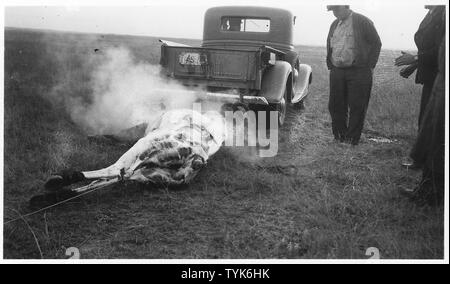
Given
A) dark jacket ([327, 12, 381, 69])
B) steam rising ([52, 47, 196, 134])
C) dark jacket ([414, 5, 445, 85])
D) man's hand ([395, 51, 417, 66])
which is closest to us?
dark jacket ([414, 5, 445, 85])

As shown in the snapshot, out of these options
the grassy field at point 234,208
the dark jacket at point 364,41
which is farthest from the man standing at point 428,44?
the dark jacket at point 364,41

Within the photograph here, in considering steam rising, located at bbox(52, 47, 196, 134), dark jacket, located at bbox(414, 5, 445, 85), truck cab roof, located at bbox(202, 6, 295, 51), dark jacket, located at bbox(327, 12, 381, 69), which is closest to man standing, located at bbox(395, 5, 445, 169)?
dark jacket, located at bbox(414, 5, 445, 85)

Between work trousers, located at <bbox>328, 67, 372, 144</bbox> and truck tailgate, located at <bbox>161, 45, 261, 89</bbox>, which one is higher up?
truck tailgate, located at <bbox>161, 45, 261, 89</bbox>

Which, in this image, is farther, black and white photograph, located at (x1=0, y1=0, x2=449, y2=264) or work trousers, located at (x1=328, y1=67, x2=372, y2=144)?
work trousers, located at (x1=328, y1=67, x2=372, y2=144)

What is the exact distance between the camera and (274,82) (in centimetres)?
522

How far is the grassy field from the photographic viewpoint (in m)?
2.33

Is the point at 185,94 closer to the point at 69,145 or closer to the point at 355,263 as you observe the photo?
the point at 69,145

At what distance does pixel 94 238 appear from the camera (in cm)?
246

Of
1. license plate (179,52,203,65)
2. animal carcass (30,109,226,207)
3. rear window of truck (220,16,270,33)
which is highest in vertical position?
rear window of truck (220,16,270,33)

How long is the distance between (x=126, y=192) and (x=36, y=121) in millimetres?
2569

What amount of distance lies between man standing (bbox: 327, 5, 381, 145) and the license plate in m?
1.77

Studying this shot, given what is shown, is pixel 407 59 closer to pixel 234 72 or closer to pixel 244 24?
pixel 234 72

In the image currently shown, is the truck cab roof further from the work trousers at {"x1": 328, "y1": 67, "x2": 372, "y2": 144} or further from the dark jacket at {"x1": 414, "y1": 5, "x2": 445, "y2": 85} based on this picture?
the dark jacket at {"x1": 414, "y1": 5, "x2": 445, "y2": 85}

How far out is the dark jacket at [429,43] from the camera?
331cm
